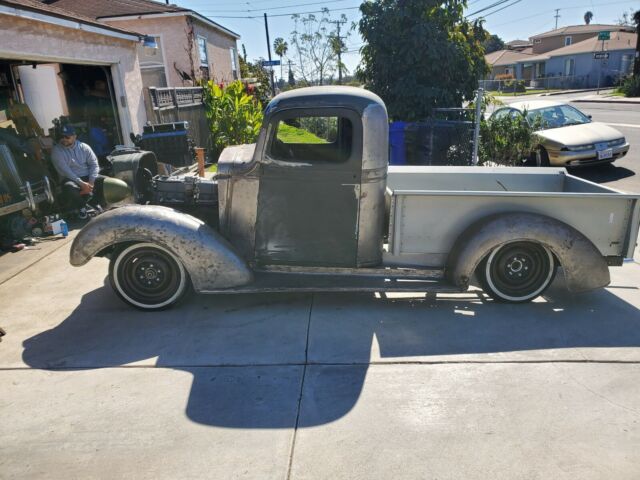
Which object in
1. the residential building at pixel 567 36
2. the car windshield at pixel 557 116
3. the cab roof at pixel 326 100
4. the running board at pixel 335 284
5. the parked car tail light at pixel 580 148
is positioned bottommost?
the running board at pixel 335 284

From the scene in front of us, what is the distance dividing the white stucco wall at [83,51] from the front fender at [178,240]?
4.45 metres

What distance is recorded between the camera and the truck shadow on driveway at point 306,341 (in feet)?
11.0

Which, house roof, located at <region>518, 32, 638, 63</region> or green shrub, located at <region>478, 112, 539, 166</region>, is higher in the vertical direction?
house roof, located at <region>518, 32, 638, 63</region>

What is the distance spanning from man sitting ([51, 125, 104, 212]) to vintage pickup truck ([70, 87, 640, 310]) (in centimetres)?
340

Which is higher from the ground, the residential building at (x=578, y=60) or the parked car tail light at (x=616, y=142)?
→ the residential building at (x=578, y=60)

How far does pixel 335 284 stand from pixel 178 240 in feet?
4.84

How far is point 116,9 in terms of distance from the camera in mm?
16984

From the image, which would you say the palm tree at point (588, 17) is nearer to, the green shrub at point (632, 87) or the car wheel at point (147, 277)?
the green shrub at point (632, 87)

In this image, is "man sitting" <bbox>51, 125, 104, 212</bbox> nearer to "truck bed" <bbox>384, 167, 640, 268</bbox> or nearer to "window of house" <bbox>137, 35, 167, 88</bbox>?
"truck bed" <bbox>384, 167, 640, 268</bbox>

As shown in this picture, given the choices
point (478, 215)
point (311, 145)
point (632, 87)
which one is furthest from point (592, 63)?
point (311, 145)

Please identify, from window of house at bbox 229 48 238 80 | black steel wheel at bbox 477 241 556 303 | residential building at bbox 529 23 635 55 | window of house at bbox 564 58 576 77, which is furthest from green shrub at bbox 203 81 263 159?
residential building at bbox 529 23 635 55

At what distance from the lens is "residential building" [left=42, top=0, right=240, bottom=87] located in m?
16.7

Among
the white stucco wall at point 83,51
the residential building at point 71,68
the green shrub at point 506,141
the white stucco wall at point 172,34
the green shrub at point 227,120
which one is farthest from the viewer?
the white stucco wall at point 172,34

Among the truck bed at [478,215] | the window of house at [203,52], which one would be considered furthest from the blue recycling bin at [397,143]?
the window of house at [203,52]
